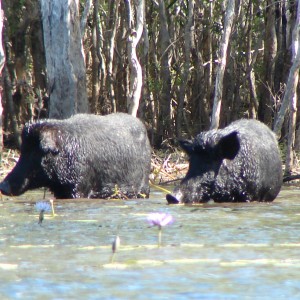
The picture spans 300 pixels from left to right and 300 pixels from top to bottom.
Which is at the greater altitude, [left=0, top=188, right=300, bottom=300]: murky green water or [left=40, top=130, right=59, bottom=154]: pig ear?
[left=40, top=130, right=59, bottom=154]: pig ear

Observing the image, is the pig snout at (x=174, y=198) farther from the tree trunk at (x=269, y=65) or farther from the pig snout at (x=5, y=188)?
the tree trunk at (x=269, y=65)

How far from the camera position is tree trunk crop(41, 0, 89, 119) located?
47.4 feet

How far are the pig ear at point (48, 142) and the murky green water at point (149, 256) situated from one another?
182cm

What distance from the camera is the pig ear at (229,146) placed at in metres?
10.7

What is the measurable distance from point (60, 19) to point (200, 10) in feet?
22.8

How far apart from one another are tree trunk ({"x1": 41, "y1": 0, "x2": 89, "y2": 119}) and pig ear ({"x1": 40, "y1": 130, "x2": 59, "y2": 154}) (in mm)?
3120

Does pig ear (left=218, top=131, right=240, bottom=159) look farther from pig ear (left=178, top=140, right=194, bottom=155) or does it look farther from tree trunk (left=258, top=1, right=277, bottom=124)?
tree trunk (left=258, top=1, right=277, bottom=124)

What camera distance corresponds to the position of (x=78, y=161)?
11352mm

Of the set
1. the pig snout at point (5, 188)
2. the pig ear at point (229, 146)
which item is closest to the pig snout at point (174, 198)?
the pig ear at point (229, 146)

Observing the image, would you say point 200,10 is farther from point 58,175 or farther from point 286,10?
point 58,175

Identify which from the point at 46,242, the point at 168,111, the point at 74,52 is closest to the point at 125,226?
the point at 46,242

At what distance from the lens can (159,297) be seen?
5.04 meters

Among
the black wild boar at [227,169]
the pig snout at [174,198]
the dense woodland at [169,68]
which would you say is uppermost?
the dense woodland at [169,68]

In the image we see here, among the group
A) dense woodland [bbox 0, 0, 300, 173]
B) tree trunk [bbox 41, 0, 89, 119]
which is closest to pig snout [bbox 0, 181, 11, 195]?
tree trunk [bbox 41, 0, 89, 119]
